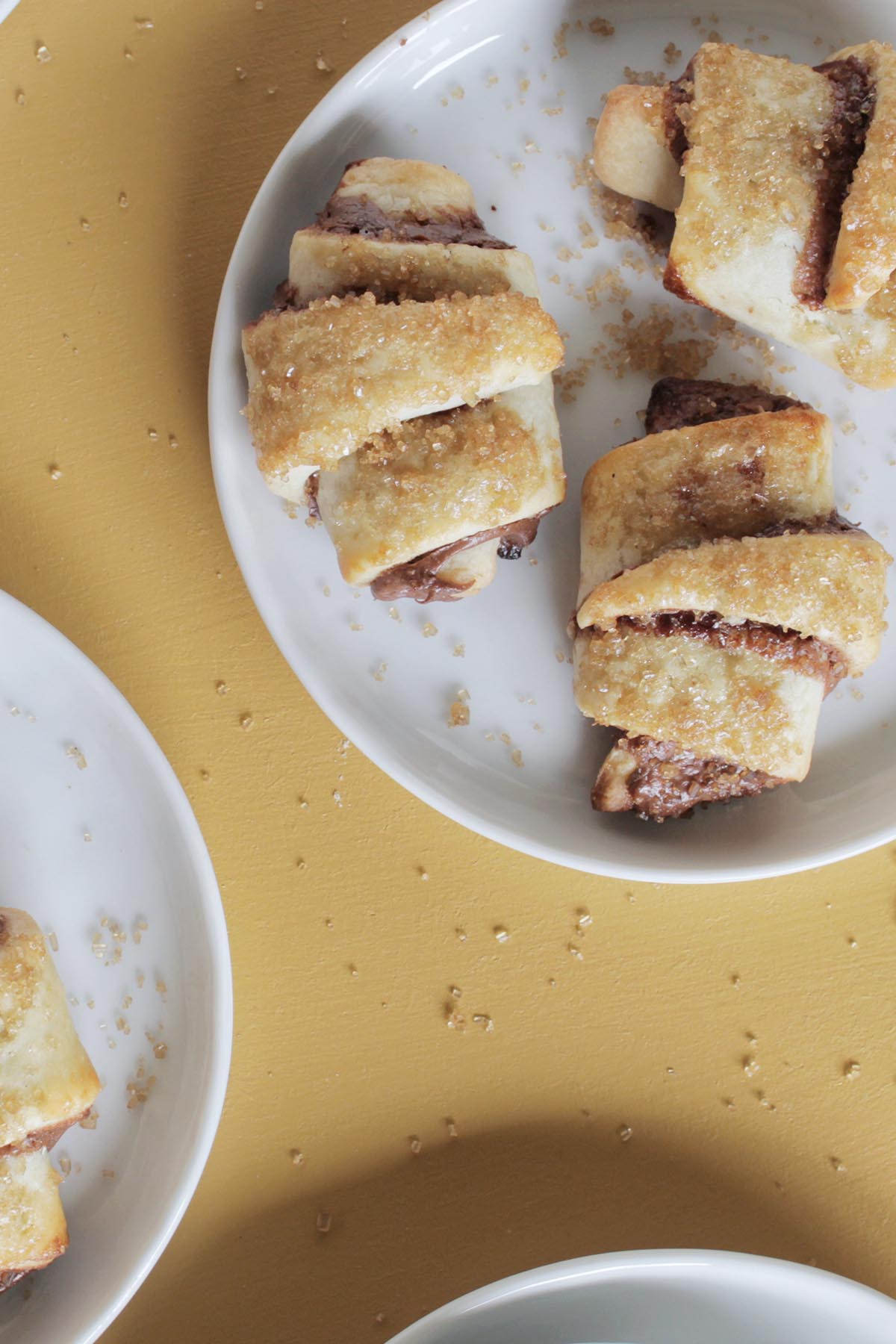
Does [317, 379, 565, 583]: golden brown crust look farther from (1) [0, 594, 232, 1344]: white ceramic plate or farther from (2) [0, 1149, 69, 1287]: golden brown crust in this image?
(2) [0, 1149, 69, 1287]: golden brown crust

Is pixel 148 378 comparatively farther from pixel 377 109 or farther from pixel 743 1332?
pixel 743 1332

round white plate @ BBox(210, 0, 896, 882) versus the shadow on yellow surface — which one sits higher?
round white plate @ BBox(210, 0, 896, 882)

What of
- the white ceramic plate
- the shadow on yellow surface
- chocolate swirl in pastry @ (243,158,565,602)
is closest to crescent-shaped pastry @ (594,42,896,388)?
chocolate swirl in pastry @ (243,158,565,602)

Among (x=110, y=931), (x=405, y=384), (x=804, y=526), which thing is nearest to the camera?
(x=405, y=384)

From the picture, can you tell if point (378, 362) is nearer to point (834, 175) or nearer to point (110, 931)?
point (834, 175)

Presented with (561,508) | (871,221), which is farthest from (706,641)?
(871,221)

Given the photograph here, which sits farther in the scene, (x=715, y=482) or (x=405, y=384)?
(x=715, y=482)

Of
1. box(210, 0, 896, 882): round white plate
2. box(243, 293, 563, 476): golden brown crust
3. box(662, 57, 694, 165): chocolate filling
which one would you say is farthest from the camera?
box(210, 0, 896, 882): round white plate
